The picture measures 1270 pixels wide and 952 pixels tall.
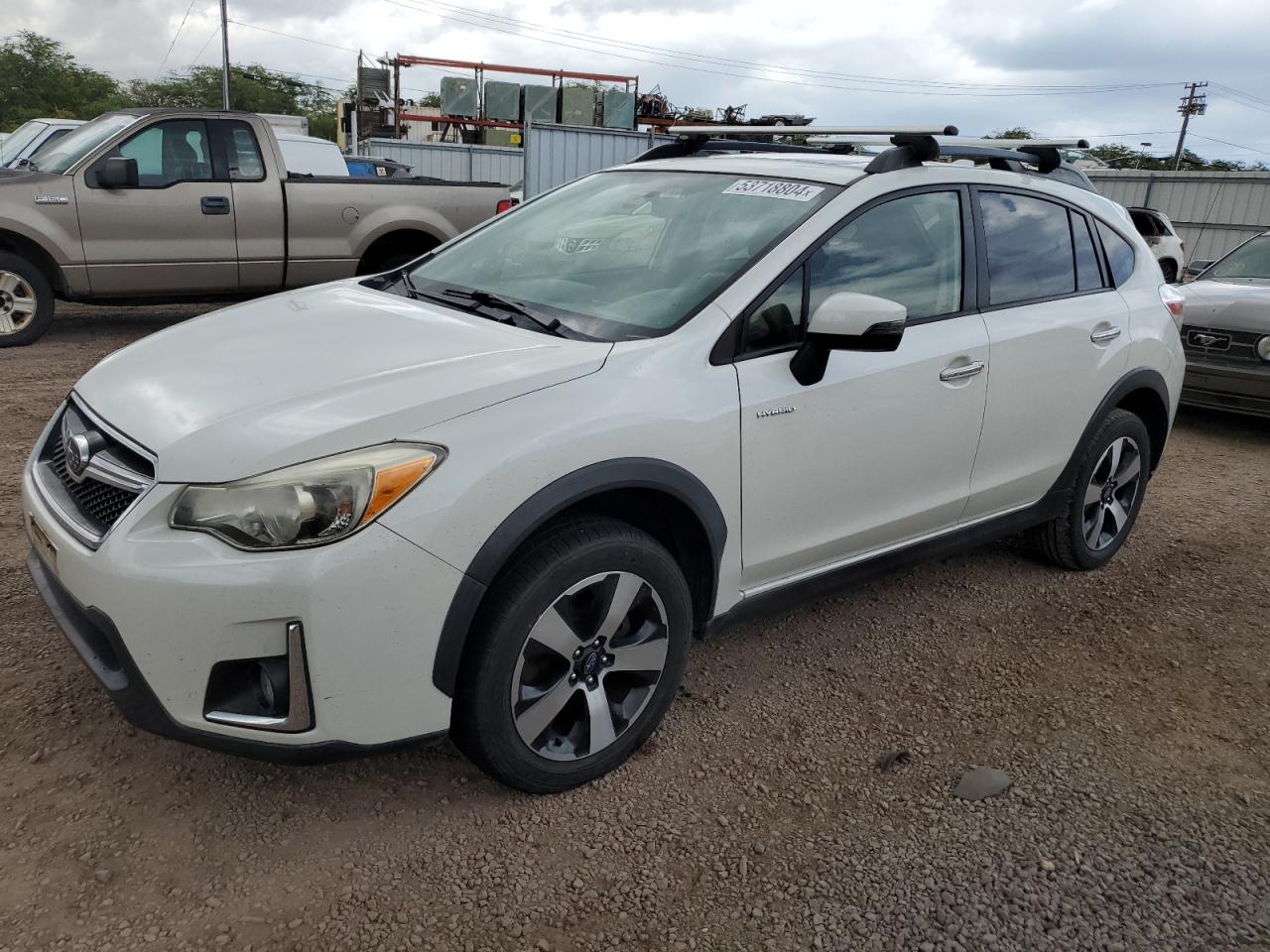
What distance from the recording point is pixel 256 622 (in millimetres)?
2141

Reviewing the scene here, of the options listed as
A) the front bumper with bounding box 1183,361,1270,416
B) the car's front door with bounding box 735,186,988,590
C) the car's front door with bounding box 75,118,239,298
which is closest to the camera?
the car's front door with bounding box 735,186,988,590

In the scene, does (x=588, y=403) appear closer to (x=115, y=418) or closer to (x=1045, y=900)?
(x=115, y=418)

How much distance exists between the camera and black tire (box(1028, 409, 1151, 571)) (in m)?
4.18

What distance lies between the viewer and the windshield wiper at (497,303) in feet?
9.56

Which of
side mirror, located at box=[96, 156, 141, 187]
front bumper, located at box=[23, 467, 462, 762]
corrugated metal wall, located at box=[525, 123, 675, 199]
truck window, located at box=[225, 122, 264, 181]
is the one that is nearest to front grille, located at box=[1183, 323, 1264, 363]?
front bumper, located at box=[23, 467, 462, 762]

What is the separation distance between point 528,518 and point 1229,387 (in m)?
6.80

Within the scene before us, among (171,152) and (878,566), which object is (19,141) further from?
(878,566)

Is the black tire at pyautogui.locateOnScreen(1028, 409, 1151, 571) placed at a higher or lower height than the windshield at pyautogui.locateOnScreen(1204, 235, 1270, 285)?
lower

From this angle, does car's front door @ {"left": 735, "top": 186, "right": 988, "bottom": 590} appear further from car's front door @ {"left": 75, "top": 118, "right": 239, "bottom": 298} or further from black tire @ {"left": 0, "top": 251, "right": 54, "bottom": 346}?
black tire @ {"left": 0, "top": 251, "right": 54, "bottom": 346}

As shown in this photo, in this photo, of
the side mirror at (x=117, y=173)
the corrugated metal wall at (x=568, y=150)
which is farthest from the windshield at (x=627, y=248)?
the corrugated metal wall at (x=568, y=150)

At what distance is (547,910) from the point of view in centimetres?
234

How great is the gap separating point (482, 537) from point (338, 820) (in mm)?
914

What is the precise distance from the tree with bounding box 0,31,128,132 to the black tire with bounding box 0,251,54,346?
48.6 m

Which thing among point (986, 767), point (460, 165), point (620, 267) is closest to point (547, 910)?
point (986, 767)
